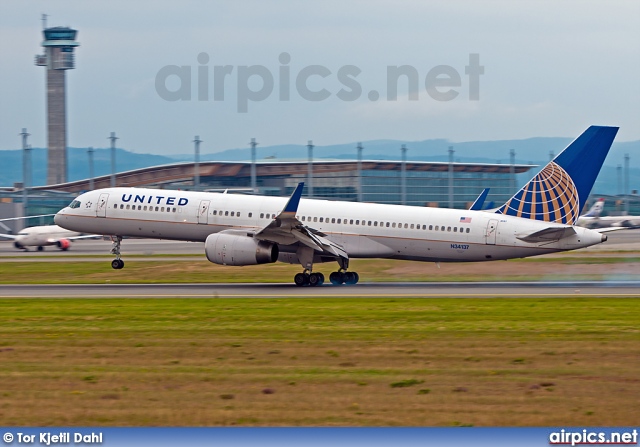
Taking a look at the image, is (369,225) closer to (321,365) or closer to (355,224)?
(355,224)

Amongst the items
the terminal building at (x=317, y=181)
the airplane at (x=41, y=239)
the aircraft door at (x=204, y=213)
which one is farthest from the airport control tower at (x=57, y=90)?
the aircraft door at (x=204, y=213)

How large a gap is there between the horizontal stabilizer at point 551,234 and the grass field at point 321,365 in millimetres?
7246

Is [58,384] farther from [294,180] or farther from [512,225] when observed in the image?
[294,180]

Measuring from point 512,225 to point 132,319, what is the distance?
62.3ft

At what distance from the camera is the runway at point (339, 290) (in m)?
34.2

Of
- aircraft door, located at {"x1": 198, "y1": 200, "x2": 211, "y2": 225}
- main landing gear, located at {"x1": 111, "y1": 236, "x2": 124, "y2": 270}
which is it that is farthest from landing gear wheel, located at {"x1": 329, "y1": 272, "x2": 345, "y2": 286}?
main landing gear, located at {"x1": 111, "y1": 236, "x2": 124, "y2": 270}

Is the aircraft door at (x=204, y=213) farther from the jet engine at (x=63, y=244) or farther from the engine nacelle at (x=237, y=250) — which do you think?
the jet engine at (x=63, y=244)

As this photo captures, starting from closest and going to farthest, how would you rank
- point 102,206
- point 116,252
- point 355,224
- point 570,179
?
point 570,179 < point 355,224 < point 102,206 < point 116,252

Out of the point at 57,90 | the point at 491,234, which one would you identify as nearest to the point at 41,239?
the point at 491,234

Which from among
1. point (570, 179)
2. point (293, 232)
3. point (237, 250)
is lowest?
point (237, 250)

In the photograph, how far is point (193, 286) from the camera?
130 feet

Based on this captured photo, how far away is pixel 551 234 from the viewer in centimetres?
3734

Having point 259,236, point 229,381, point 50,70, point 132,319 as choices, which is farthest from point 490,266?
point 50,70

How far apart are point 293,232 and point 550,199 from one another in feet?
37.9
